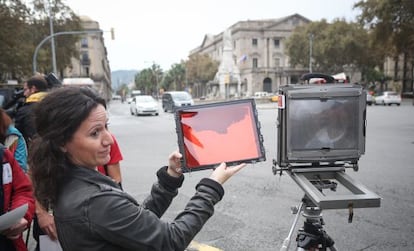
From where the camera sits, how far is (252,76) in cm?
6794

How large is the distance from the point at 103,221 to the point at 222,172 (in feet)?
1.97

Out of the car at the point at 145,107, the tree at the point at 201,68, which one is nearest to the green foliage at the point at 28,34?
the car at the point at 145,107

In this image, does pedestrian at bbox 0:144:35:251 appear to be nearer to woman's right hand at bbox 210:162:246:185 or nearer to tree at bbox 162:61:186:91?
woman's right hand at bbox 210:162:246:185

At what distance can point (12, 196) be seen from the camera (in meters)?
2.20

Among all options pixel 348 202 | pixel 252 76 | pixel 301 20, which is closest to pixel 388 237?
pixel 348 202

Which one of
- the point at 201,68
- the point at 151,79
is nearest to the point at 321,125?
the point at 201,68

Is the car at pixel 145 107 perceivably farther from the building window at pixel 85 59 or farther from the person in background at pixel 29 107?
the building window at pixel 85 59

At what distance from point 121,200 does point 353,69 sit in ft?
185

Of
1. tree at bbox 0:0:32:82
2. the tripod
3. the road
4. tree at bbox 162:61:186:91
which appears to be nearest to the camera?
the tripod

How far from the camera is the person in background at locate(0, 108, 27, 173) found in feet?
8.52

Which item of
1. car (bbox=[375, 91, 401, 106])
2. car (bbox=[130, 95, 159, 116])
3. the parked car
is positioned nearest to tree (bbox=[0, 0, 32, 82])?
car (bbox=[130, 95, 159, 116])

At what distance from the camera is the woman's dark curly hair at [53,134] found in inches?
55.1

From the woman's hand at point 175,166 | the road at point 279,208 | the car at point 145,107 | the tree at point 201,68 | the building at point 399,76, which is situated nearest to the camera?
the woman's hand at point 175,166

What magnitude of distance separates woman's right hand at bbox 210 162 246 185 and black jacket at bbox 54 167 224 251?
0.91ft
